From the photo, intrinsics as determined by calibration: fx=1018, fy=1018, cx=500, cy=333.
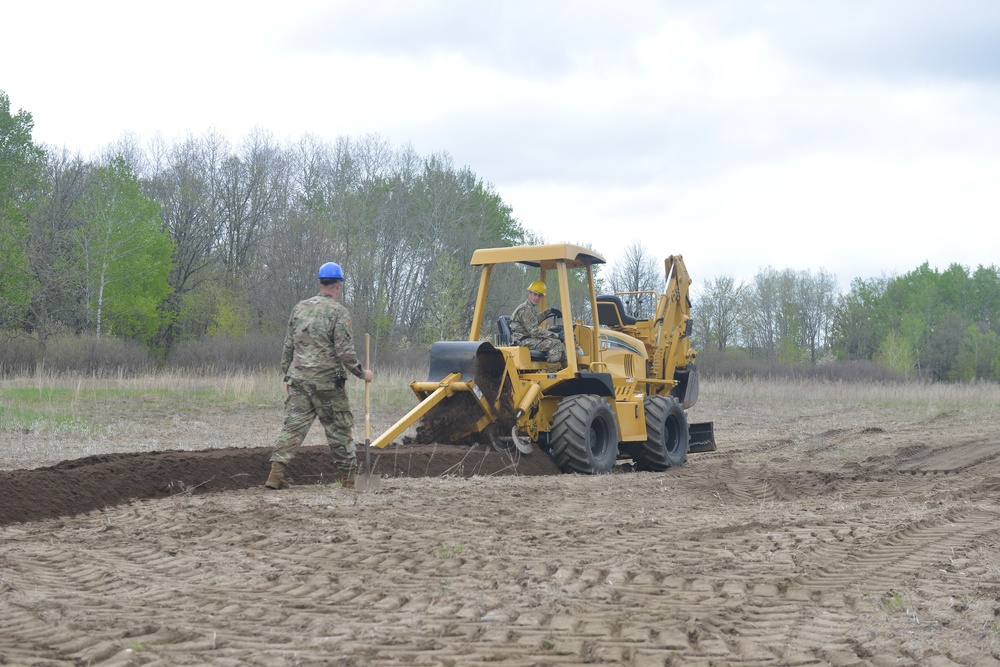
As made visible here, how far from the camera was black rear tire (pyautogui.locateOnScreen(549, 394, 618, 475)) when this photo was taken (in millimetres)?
11234

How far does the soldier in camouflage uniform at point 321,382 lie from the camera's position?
30.0 feet

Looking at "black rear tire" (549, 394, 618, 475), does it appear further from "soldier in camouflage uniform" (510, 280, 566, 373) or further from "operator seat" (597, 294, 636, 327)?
"operator seat" (597, 294, 636, 327)

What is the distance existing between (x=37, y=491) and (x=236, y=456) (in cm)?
215

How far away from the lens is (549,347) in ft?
38.6

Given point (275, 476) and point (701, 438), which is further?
point (701, 438)

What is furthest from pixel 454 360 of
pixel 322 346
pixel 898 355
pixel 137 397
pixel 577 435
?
pixel 898 355

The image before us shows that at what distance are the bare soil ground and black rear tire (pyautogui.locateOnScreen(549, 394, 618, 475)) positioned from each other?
266 millimetres

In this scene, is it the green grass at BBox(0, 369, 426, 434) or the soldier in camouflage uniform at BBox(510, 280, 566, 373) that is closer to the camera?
the soldier in camouflage uniform at BBox(510, 280, 566, 373)

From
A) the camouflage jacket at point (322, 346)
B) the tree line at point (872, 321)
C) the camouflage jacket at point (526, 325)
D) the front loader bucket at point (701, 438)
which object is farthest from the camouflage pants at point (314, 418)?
the tree line at point (872, 321)

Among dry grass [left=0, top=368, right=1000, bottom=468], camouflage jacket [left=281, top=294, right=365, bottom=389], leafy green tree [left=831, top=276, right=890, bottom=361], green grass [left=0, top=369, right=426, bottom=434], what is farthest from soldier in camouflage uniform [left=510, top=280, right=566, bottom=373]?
leafy green tree [left=831, top=276, right=890, bottom=361]

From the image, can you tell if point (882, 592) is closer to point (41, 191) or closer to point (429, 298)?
point (429, 298)

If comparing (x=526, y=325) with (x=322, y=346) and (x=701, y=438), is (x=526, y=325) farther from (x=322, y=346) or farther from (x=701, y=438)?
(x=701, y=438)

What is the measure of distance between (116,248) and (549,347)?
3221 cm

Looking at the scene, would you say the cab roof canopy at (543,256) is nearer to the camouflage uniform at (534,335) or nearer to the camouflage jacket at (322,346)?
the camouflage uniform at (534,335)
